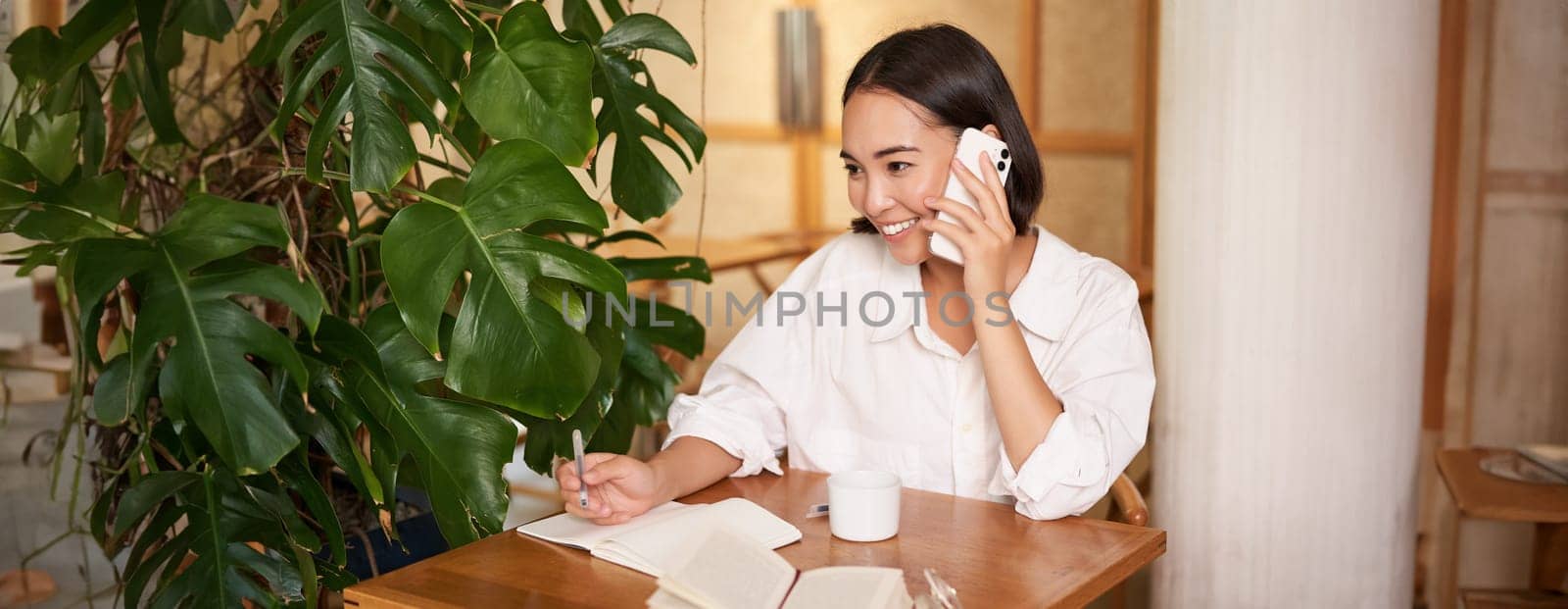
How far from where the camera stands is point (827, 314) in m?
1.98

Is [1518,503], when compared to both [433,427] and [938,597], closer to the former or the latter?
[938,597]

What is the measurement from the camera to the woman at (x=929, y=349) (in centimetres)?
162

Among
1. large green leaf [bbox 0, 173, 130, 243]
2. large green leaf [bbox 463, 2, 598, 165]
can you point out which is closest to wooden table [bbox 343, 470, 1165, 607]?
large green leaf [bbox 463, 2, 598, 165]

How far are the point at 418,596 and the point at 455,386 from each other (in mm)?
264

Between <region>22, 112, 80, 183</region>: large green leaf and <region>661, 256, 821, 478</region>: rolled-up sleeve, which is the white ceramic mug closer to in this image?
<region>661, 256, 821, 478</region>: rolled-up sleeve

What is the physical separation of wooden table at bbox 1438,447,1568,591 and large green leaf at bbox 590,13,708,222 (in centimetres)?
141

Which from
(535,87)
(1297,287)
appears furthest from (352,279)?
(1297,287)

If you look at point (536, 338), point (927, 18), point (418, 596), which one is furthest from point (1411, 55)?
point (927, 18)

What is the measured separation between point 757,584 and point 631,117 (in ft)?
3.26

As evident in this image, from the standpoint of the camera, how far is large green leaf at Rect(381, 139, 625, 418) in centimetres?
150

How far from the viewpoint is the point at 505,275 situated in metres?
1.53

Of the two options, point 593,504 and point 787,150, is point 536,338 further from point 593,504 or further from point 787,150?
point 787,150

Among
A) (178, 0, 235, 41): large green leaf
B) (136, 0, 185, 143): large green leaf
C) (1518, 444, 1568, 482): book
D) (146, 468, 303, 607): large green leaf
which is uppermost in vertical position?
(178, 0, 235, 41): large green leaf

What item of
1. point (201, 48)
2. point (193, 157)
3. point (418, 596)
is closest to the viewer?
point (418, 596)
